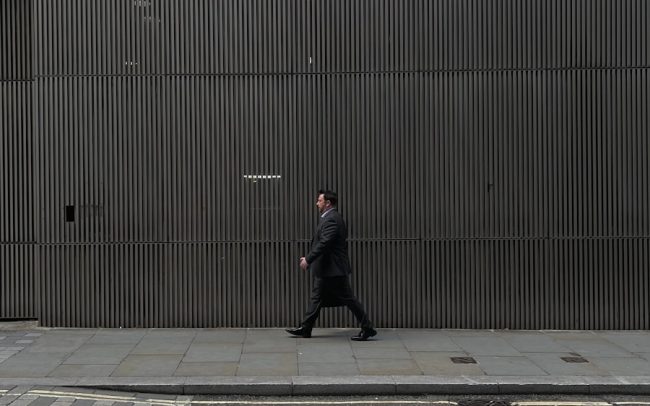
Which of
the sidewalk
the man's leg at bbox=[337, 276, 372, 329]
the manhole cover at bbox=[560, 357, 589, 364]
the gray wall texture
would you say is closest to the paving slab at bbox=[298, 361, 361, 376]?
the sidewalk

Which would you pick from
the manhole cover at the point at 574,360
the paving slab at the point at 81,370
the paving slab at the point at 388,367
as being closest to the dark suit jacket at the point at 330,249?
the paving slab at the point at 388,367

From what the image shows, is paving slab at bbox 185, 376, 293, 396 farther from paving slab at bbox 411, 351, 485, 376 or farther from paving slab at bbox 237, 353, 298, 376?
paving slab at bbox 411, 351, 485, 376

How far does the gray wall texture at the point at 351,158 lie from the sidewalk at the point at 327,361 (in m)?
0.53

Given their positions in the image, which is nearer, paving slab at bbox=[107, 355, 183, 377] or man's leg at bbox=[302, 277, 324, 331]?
paving slab at bbox=[107, 355, 183, 377]

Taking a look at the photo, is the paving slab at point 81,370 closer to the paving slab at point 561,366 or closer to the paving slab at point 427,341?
the paving slab at point 427,341

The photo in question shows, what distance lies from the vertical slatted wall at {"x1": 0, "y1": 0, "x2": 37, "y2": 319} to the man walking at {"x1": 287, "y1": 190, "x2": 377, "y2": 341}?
15.0 ft

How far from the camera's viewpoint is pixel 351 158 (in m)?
8.75

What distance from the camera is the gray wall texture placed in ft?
28.7

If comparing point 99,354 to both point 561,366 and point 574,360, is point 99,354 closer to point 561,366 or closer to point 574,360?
point 561,366

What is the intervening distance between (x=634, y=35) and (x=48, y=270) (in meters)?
8.97

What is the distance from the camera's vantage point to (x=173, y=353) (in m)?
7.36

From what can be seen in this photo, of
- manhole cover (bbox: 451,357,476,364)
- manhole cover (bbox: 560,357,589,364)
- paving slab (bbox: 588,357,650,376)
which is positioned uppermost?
manhole cover (bbox: 451,357,476,364)

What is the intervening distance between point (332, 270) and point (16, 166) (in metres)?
5.28

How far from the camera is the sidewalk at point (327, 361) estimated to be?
611 cm
